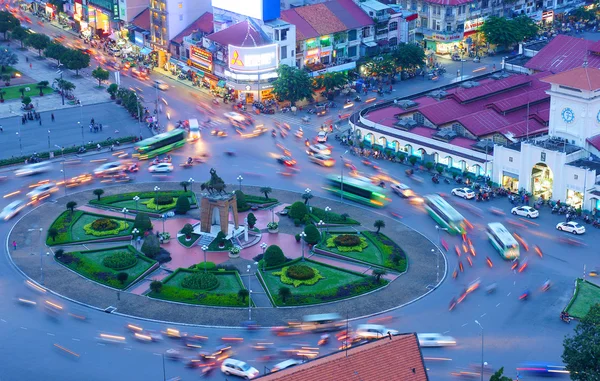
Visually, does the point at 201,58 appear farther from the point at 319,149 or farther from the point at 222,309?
the point at 222,309

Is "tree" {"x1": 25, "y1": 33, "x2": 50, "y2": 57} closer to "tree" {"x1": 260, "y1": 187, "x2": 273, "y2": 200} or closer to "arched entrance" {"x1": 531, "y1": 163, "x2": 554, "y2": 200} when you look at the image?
"tree" {"x1": 260, "y1": 187, "x2": 273, "y2": 200}

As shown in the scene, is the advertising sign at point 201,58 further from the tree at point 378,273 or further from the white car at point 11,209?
the tree at point 378,273

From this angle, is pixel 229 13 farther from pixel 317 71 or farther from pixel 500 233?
pixel 500 233

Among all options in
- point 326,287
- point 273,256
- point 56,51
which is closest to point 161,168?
point 273,256

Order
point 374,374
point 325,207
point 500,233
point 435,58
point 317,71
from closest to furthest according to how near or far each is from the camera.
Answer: point 374,374, point 500,233, point 325,207, point 317,71, point 435,58

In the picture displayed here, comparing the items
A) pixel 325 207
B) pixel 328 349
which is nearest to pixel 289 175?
pixel 325 207
